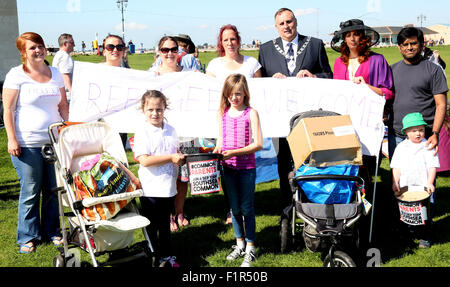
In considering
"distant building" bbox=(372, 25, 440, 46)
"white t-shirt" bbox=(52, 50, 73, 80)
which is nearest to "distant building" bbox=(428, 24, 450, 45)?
"distant building" bbox=(372, 25, 440, 46)

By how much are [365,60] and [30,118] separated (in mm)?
3688

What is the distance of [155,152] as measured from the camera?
4309 mm

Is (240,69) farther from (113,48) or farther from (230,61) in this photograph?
(113,48)

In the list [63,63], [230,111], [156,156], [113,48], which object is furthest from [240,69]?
[63,63]

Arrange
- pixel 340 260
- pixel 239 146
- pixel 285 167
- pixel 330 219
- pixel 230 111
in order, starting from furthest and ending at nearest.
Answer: pixel 285 167 < pixel 230 111 < pixel 239 146 < pixel 330 219 < pixel 340 260

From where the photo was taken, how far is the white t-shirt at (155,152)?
4.29 m

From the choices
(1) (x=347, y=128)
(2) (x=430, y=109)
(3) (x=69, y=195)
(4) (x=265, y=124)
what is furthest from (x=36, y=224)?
(2) (x=430, y=109)

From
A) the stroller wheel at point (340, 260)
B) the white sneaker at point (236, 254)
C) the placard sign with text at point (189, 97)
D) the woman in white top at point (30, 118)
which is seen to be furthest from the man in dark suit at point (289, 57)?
the woman in white top at point (30, 118)

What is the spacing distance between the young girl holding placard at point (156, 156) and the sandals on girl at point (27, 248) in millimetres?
1565

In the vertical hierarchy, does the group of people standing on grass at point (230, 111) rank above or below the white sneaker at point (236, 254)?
above

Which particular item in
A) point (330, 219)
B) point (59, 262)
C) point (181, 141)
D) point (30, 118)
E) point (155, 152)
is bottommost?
point (59, 262)

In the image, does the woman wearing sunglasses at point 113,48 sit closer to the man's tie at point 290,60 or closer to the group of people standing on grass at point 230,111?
the group of people standing on grass at point 230,111

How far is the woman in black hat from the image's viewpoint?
516 cm
